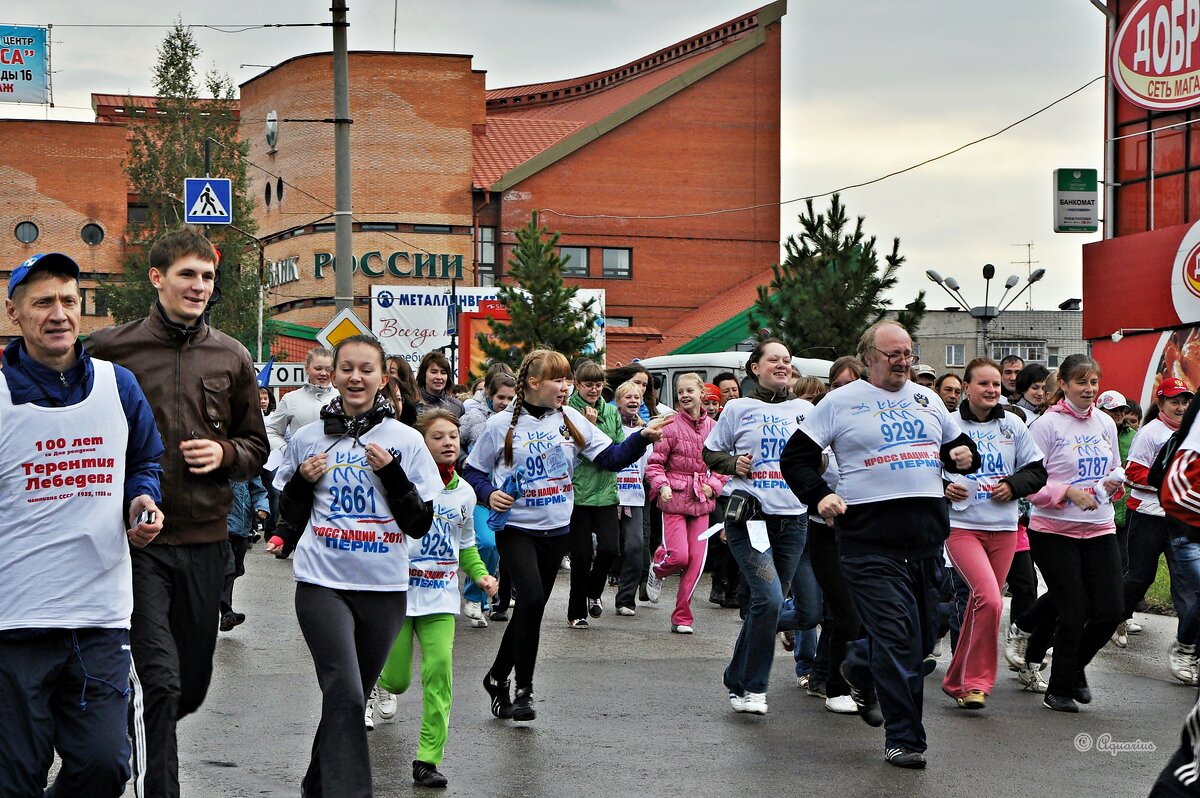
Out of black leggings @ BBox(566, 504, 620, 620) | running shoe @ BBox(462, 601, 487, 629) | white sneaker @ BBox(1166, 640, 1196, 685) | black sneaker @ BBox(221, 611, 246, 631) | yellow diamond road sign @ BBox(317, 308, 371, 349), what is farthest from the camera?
yellow diamond road sign @ BBox(317, 308, 371, 349)

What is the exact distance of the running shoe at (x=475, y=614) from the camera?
43.1 ft

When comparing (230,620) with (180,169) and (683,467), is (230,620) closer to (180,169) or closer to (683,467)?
(683,467)

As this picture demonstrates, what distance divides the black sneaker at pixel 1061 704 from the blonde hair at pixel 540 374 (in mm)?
3120

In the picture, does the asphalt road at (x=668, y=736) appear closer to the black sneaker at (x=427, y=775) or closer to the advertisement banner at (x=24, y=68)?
the black sneaker at (x=427, y=775)

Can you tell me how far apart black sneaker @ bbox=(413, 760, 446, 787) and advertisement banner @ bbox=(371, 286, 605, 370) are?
1639 inches

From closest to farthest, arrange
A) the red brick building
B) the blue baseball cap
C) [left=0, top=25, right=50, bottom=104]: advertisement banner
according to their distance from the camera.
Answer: the blue baseball cap < the red brick building < [left=0, top=25, right=50, bottom=104]: advertisement banner

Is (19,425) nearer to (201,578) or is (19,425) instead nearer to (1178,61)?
(201,578)

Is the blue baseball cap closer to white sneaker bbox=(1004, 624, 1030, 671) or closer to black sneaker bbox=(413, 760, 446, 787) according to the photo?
black sneaker bbox=(413, 760, 446, 787)

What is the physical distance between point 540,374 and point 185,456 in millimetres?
3445

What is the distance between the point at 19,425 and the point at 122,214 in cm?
7361

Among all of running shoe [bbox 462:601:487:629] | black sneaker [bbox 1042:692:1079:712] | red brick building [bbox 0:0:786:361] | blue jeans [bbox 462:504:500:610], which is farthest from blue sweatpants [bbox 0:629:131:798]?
red brick building [bbox 0:0:786:361]

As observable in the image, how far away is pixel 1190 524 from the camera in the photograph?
4.71 metres

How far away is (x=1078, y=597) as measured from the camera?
9.52 m

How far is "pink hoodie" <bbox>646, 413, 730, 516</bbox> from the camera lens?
44.8 feet
